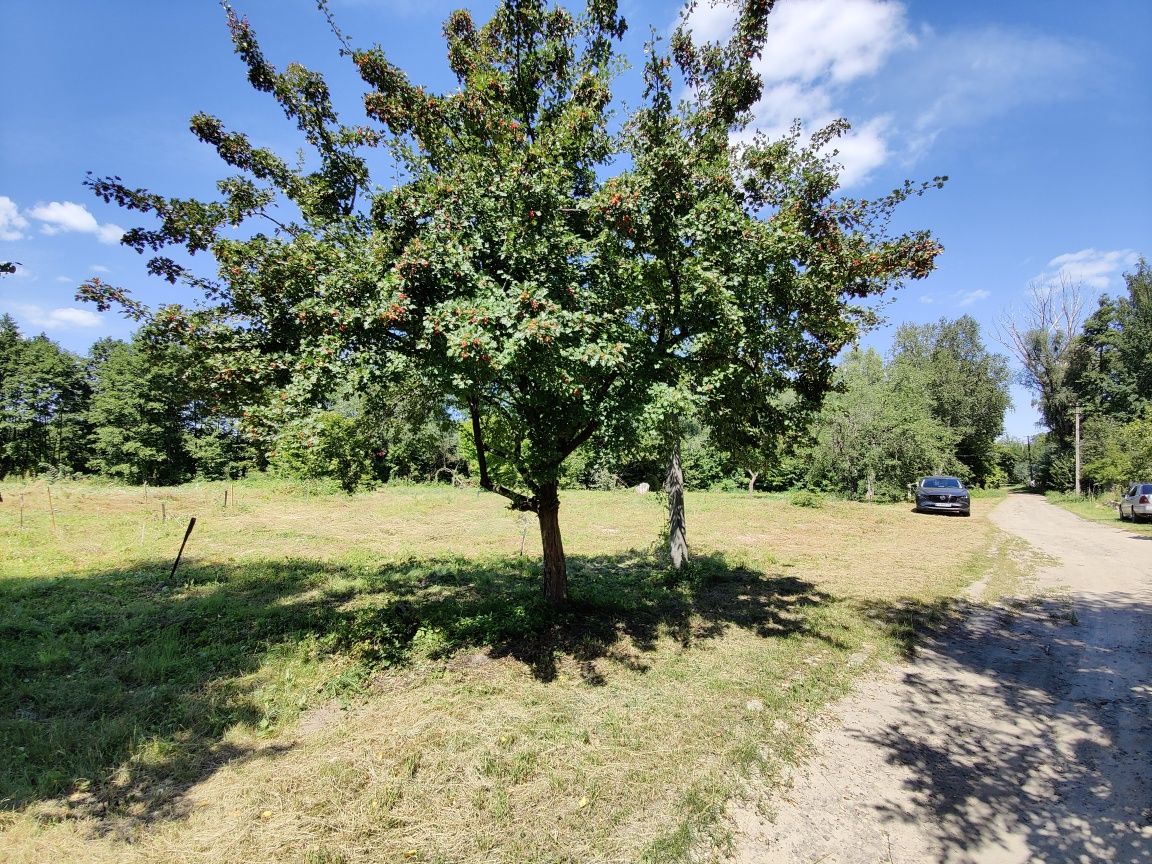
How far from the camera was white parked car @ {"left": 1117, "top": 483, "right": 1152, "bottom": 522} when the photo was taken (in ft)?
62.2

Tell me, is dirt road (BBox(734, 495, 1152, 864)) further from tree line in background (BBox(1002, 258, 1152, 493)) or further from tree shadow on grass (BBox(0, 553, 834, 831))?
tree line in background (BBox(1002, 258, 1152, 493))

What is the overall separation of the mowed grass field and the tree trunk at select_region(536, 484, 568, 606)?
0.38 metres

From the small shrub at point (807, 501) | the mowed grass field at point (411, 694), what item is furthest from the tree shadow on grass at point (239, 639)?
the small shrub at point (807, 501)

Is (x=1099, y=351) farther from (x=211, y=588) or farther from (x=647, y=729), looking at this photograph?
(x=211, y=588)

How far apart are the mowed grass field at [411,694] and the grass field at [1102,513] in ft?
34.3

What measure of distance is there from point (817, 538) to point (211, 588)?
16460 mm

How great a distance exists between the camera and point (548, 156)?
19.8 ft

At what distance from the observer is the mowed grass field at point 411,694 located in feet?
12.1

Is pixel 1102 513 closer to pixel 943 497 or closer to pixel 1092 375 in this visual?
pixel 943 497

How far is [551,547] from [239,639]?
4.56 meters

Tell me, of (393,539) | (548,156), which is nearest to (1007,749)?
(548,156)

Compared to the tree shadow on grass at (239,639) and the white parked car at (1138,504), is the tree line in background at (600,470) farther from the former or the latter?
the white parked car at (1138,504)

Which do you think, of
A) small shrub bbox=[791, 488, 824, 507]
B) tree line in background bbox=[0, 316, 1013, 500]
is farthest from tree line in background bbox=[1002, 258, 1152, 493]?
small shrub bbox=[791, 488, 824, 507]

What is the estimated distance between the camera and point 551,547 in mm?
7973
